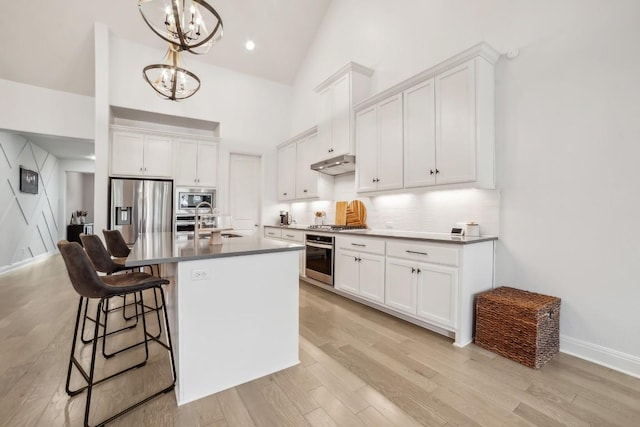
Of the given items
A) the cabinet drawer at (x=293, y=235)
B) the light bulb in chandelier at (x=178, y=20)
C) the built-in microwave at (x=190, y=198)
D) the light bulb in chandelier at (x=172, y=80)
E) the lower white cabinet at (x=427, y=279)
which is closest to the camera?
the light bulb in chandelier at (x=178, y=20)

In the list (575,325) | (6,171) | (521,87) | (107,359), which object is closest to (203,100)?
(6,171)

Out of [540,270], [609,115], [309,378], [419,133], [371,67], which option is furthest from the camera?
[371,67]

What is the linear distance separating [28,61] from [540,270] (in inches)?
291

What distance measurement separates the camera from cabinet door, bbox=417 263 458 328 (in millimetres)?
2424

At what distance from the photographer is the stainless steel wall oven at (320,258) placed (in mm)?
3766

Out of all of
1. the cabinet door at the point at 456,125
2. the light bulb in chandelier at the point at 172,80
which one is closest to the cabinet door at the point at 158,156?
the light bulb in chandelier at the point at 172,80

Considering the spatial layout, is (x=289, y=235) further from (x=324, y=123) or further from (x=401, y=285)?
(x=401, y=285)

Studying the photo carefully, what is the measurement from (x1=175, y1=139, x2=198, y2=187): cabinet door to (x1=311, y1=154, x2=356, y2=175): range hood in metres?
2.21

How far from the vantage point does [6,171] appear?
523 cm

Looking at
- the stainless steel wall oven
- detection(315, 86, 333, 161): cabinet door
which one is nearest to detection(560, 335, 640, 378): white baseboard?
the stainless steel wall oven

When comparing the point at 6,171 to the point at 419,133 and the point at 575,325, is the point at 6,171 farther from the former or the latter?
the point at 575,325

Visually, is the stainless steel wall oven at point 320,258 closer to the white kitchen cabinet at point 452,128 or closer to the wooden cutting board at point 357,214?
the wooden cutting board at point 357,214

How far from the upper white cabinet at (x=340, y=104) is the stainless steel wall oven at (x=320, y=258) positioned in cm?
128

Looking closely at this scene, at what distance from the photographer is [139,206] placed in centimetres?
448
